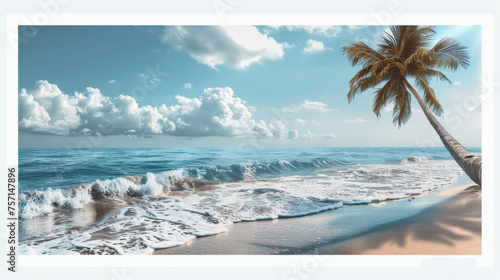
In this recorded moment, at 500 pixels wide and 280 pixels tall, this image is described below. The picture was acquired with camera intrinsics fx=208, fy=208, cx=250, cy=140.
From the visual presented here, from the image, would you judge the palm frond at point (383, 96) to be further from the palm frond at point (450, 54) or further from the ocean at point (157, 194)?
the ocean at point (157, 194)

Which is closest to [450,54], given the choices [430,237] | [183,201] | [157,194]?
[430,237]

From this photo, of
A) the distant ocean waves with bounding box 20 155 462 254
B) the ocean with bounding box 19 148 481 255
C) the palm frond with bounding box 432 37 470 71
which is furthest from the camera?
the palm frond with bounding box 432 37 470 71

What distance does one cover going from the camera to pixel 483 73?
2.71 metres

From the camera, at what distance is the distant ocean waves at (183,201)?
2.87 metres

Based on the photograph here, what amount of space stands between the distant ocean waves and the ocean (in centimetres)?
2

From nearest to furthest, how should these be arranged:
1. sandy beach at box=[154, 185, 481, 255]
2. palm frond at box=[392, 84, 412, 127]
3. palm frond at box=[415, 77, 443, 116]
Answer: sandy beach at box=[154, 185, 481, 255]
palm frond at box=[415, 77, 443, 116]
palm frond at box=[392, 84, 412, 127]

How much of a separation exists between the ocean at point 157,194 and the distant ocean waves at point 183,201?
2 cm

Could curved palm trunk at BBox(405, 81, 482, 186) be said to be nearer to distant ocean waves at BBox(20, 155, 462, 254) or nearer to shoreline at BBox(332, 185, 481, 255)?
shoreline at BBox(332, 185, 481, 255)

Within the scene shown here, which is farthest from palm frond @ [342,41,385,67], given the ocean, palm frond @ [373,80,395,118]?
the ocean

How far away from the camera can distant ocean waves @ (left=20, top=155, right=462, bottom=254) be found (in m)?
2.87
